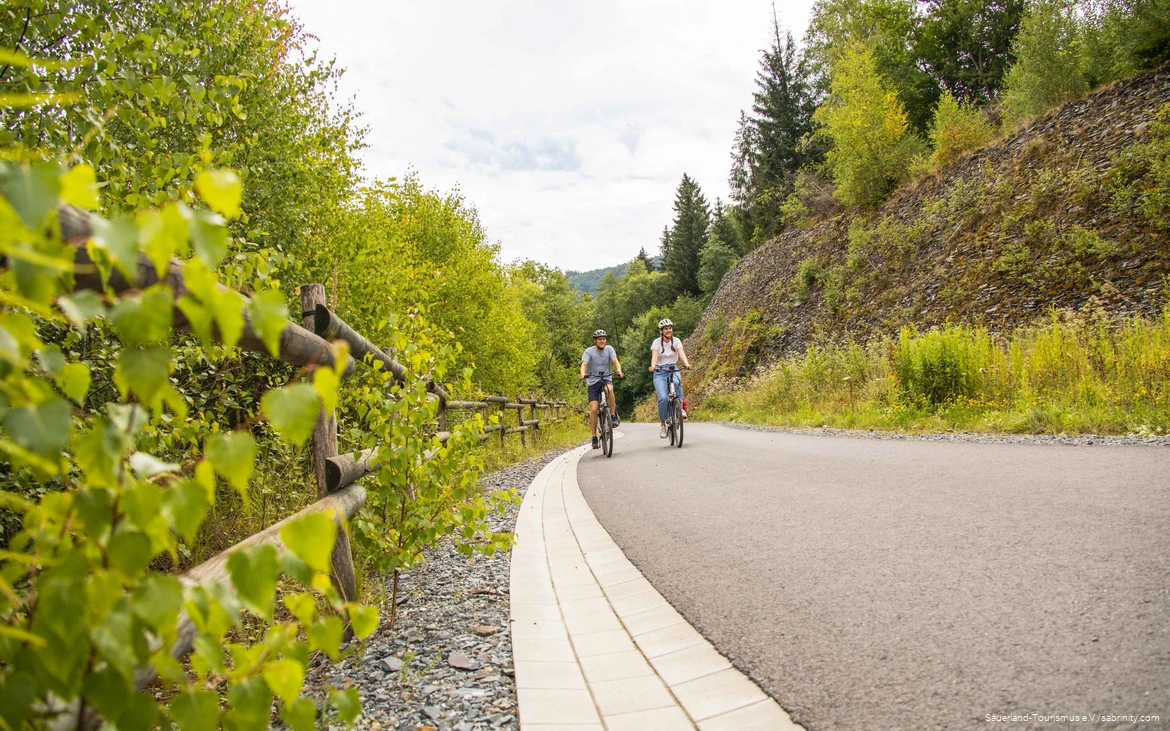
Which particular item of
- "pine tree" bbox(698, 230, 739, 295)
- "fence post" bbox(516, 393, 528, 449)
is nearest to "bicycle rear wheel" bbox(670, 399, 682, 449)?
"fence post" bbox(516, 393, 528, 449)

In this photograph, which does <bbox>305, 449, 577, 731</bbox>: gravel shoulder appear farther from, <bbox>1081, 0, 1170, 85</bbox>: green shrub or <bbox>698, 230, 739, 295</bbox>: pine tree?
<bbox>698, 230, 739, 295</bbox>: pine tree

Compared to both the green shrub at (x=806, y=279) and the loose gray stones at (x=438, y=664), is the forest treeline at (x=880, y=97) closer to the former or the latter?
the green shrub at (x=806, y=279)

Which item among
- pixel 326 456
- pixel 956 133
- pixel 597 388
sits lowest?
pixel 326 456

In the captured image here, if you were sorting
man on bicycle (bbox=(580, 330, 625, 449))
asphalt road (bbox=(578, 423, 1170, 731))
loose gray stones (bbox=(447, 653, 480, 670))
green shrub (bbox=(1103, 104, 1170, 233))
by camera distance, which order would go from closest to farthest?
asphalt road (bbox=(578, 423, 1170, 731)), loose gray stones (bbox=(447, 653, 480, 670)), man on bicycle (bbox=(580, 330, 625, 449)), green shrub (bbox=(1103, 104, 1170, 233))

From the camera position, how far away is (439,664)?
8.05ft

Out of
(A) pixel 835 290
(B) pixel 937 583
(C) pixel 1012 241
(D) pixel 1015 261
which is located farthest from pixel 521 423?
(A) pixel 835 290

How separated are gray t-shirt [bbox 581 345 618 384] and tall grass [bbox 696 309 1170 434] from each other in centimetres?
434

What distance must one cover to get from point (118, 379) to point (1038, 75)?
28.8 meters

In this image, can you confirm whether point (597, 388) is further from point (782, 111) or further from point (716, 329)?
point (782, 111)

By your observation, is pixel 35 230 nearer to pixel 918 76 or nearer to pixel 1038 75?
pixel 1038 75

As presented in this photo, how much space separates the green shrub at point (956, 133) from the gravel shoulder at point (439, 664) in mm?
26676

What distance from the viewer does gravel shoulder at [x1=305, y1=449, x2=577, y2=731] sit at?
6.77 feet

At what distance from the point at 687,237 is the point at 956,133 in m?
51.0

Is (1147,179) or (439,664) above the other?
(1147,179)
